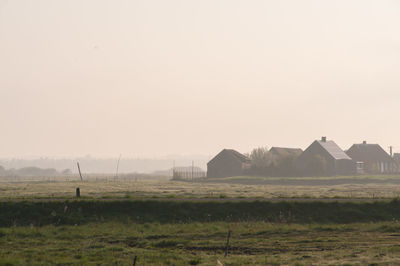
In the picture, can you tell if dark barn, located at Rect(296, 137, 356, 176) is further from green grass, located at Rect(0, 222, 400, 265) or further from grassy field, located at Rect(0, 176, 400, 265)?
green grass, located at Rect(0, 222, 400, 265)

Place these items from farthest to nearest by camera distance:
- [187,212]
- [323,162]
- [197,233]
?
[323,162], [187,212], [197,233]

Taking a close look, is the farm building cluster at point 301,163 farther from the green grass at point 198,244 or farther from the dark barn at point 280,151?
the green grass at point 198,244

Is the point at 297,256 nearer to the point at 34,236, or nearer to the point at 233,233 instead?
the point at 233,233

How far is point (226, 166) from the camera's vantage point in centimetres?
12638

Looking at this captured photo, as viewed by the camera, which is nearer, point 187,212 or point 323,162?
point 187,212

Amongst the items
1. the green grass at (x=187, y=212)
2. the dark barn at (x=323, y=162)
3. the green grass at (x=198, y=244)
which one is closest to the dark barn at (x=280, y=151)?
the dark barn at (x=323, y=162)

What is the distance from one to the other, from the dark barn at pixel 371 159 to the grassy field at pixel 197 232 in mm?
95525

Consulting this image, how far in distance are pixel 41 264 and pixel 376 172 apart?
121 metres

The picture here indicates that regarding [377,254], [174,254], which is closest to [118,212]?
[174,254]

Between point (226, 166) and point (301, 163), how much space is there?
1798 centimetres

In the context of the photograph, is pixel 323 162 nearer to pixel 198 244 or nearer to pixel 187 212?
pixel 187 212

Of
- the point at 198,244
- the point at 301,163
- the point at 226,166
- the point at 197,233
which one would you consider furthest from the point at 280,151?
the point at 198,244

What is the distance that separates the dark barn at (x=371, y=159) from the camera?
13388 cm

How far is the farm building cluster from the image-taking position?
12069cm
